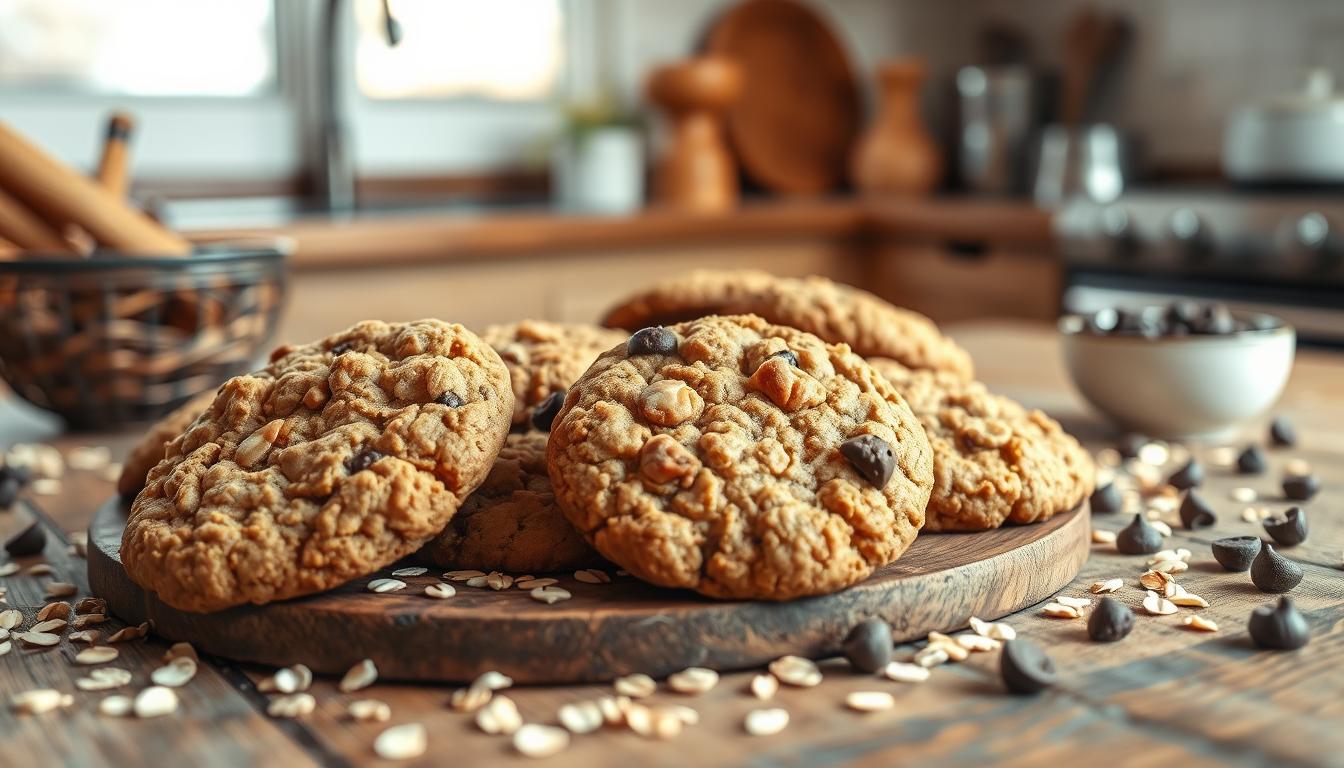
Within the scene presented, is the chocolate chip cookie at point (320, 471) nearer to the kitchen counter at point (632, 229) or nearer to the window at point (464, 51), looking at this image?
the kitchen counter at point (632, 229)

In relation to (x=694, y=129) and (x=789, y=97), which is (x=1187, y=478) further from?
(x=789, y=97)

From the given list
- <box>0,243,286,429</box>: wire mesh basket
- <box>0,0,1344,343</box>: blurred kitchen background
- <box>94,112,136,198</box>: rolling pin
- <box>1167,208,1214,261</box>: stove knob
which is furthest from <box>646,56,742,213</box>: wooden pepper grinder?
<box>0,243,286,429</box>: wire mesh basket

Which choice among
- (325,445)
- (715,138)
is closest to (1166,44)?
(715,138)

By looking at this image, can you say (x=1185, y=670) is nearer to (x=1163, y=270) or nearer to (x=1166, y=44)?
(x=1163, y=270)

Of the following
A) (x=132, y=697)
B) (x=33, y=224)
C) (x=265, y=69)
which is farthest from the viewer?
(x=265, y=69)

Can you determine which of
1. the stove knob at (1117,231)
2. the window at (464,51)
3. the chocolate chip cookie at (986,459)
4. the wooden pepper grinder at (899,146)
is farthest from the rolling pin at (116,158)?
the wooden pepper grinder at (899,146)

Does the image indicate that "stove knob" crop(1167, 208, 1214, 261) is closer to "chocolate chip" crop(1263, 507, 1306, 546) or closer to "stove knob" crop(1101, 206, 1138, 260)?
"stove knob" crop(1101, 206, 1138, 260)
